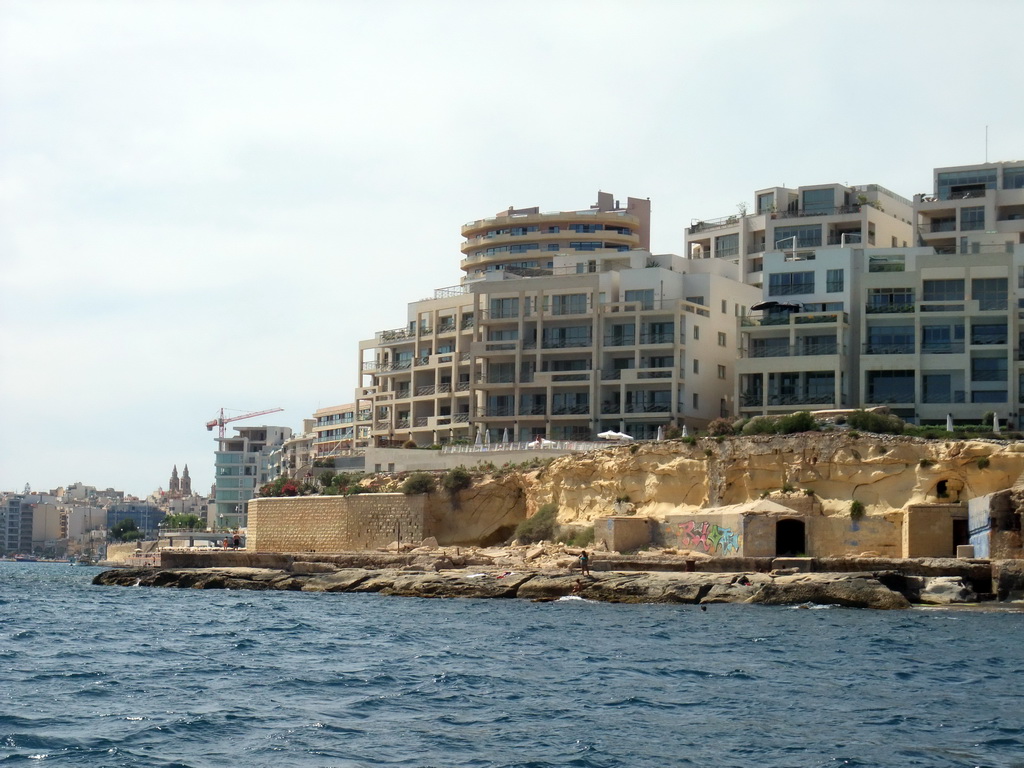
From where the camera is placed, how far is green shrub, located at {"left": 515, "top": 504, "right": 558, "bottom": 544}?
68.9 m

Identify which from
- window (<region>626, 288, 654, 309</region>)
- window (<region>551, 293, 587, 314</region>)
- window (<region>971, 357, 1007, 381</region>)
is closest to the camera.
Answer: window (<region>971, 357, 1007, 381</region>)

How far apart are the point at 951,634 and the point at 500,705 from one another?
1719 centimetres

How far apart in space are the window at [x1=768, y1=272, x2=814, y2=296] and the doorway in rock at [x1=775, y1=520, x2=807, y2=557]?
24.3 meters

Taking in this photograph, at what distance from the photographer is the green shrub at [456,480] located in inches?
2945

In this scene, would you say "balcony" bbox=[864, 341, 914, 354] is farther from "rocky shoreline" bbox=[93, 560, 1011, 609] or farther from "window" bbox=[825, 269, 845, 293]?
"rocky shoreline" bbox=[93, 560, 1011, 609]

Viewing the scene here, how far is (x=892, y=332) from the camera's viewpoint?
77812 mm

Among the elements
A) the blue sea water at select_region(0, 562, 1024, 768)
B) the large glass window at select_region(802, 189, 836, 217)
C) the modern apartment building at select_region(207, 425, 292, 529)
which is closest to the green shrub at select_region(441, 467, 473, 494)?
the blue sea water at select_region(0, 562, 1024, 768)

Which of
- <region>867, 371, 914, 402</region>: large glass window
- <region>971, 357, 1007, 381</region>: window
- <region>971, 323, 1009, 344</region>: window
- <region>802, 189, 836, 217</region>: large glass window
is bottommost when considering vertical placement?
<region>867, 371, 914, 402</region>: large glass window

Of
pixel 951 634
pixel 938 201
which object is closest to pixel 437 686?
pixel 951 634

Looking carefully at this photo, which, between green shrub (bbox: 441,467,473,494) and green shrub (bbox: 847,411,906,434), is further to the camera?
green shrub (bbox: 441,467,473,494)

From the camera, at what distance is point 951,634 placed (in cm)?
3819

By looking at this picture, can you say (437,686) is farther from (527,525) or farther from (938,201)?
(938,201)

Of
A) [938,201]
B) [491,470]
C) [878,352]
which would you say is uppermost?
[938,201]

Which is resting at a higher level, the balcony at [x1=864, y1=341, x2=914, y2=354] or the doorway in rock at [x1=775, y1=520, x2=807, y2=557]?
the balcony at [x1=864, y1=341, x2=914, y2=354]
